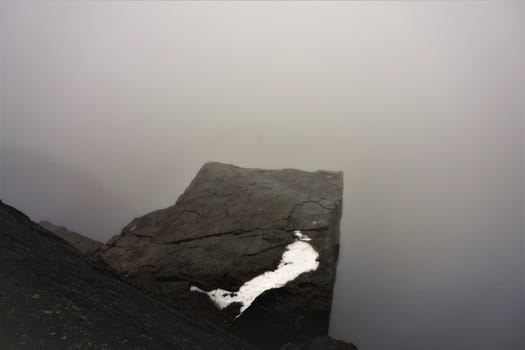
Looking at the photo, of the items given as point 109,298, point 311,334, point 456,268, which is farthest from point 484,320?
point 109,298

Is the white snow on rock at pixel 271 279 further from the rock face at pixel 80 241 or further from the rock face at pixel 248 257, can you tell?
the rock face at pixel 80 241

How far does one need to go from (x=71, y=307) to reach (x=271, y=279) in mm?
870

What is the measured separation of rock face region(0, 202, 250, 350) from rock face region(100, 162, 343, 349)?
0.31 metres

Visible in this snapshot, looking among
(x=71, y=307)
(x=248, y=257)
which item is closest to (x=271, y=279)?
(x=248, y=257)

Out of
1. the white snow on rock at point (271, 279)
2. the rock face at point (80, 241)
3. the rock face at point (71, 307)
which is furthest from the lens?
the rock face at point (80, 241)

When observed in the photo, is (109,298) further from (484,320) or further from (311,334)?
(484,320)

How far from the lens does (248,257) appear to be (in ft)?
5.72

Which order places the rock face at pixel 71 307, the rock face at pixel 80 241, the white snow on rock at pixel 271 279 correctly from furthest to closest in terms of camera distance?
the rock face at pixel 80 241, the white snow on rock at pixel 271 279, the rock face at pixel 71 307

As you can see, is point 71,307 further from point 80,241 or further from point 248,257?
point 80,241

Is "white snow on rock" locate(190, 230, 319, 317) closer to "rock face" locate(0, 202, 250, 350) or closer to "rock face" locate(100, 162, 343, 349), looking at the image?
"rock face" locate(100, 162, 343, 349)

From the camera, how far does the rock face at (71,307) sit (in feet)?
2.86

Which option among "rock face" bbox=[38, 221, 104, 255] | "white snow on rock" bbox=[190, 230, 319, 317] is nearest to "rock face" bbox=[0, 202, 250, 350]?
Answer: "white snow on rock" bbox=[190, 230, 319, 317]

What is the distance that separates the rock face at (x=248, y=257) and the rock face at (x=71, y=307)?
311 mm

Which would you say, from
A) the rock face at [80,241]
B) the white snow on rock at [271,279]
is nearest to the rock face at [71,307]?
the white snow on rock at [271,279]
